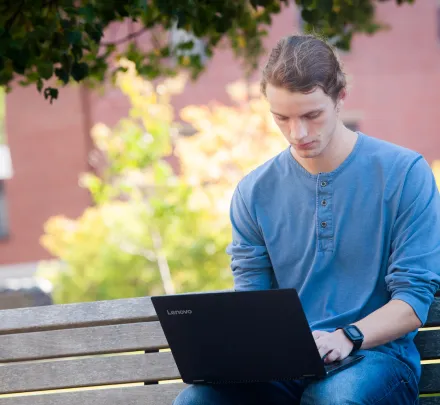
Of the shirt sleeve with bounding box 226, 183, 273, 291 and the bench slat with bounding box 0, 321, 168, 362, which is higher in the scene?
the shirt sleeve with bounding box 226, 183, 273, 291

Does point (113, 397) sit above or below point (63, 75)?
below

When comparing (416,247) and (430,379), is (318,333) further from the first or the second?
(430,379)

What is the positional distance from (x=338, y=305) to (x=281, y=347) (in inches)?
13.5

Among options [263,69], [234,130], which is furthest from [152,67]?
[234,130]

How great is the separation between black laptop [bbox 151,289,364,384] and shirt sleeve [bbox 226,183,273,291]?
38 cm

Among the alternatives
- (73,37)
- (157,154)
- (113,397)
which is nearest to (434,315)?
(113,397)

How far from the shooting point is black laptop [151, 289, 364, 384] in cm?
260

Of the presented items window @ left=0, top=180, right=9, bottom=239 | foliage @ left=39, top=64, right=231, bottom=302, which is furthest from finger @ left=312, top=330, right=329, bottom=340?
window @ left=0, top=180, right=9, bottom=239

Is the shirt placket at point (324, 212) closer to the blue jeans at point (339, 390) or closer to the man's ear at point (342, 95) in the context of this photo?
the man's ear at point (342, 95)

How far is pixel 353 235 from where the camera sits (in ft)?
9.55

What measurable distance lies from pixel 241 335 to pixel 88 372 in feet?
3.25

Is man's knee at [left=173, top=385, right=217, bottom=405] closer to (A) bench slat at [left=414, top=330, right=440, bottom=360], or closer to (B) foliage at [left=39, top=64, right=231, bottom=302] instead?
(A) bench slat at [left=414, top=330, right=440, bottom=360]

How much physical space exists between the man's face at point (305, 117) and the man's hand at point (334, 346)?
559mm

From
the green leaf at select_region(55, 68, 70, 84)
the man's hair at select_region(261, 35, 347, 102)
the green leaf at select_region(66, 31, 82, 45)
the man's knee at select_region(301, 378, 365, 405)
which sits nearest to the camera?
the man's knee at select_region(301, 378, 365, 405)
